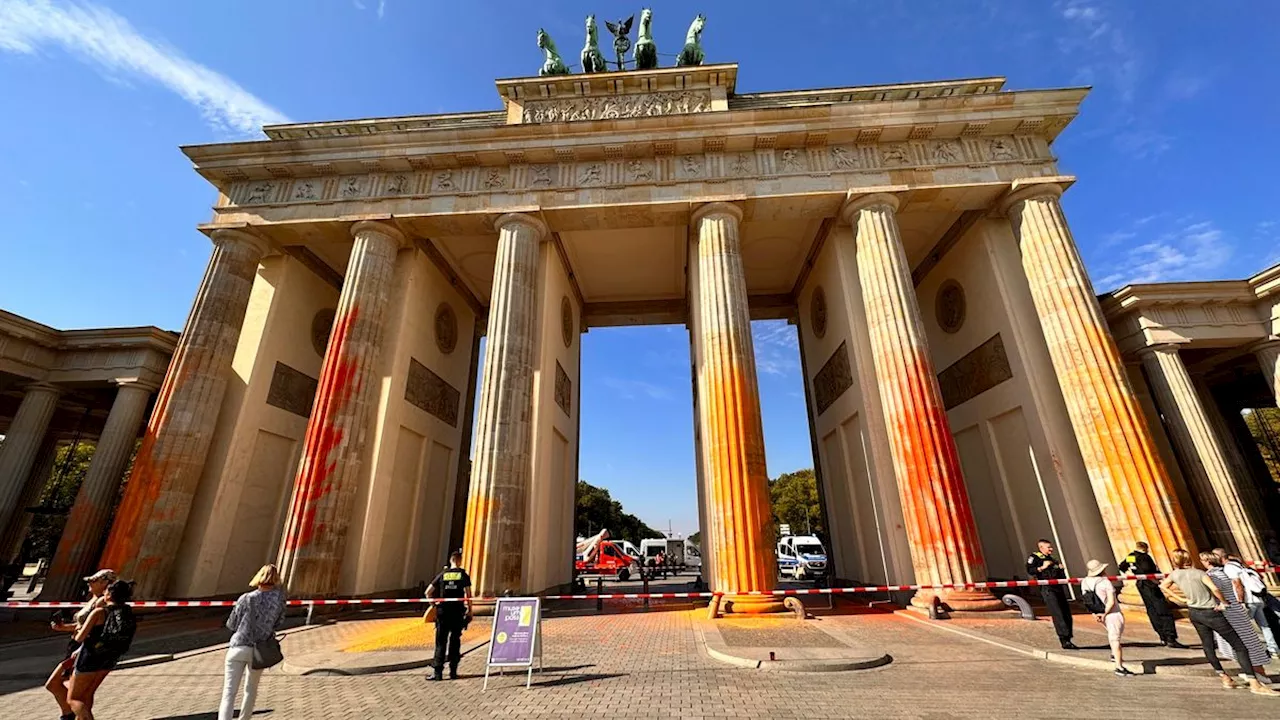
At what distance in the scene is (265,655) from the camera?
3975mm

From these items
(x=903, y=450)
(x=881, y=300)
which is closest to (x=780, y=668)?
(x=903, y=450)

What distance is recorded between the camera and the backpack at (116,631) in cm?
393

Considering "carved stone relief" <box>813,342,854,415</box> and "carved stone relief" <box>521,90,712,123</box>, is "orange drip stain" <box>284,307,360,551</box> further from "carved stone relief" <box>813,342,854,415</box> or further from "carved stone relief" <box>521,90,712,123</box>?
"carved stone relief" <box>813,342,854,415</box>

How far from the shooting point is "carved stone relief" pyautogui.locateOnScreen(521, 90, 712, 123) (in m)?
15.1

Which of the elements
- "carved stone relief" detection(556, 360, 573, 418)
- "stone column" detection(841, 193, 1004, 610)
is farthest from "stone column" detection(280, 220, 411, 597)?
"stone column" detection(841, 193, 1004, 610)

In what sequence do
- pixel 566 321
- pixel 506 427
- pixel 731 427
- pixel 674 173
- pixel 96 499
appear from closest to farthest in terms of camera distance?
pixel 731 427 → pixel 506 427 → pixel 96 499 → pixel 674 173 → pixel 566 321

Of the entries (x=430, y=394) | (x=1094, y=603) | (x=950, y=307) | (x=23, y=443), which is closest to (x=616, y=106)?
(x=430, y=394)

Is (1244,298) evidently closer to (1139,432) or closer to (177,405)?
(1139,432)

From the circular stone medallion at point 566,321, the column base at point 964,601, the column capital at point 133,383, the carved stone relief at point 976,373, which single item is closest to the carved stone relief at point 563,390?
the circular stone medallion at point 566,321

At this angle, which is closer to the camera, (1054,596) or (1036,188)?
(1054,596)

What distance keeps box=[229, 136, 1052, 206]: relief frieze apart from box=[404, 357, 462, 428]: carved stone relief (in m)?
5.17

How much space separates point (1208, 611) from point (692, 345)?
11620mm

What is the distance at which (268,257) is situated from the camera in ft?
47.6

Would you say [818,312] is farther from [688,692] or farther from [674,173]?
[688,692]
